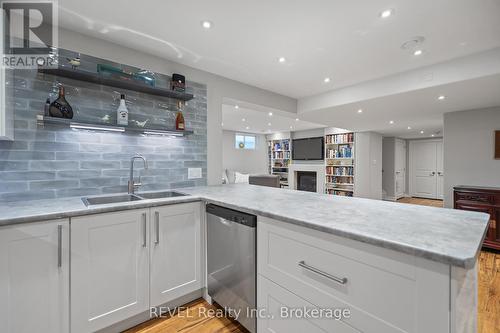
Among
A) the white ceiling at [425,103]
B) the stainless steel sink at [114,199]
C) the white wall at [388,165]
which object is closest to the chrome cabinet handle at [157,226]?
the stainless steel sink at [114,199]

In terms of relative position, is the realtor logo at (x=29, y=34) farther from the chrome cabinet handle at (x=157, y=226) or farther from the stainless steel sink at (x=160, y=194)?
the chrome cabinet handle at (x=157, y=226)

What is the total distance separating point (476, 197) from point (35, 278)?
17.0 feet

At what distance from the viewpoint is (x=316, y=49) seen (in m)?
2.26

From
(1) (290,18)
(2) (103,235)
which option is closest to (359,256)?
(2) (103,235)

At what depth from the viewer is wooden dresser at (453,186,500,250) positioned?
3217 millimetres

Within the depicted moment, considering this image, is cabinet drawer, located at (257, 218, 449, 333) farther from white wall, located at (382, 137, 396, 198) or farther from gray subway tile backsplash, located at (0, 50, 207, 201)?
white wall, located at (382, 137, 396, 198)

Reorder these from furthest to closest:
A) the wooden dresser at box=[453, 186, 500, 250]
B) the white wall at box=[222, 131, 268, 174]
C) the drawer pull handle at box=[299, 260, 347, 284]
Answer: the white wall at box=[222, 131, 268, 174], the wooden dresser at box=[453, 186, 500, 250], the drawer pull handle at box=[299, 260, 347, 284]

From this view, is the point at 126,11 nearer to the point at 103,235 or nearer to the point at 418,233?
the point at 103,235

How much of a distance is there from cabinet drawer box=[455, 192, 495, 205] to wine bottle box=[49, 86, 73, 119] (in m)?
5.21

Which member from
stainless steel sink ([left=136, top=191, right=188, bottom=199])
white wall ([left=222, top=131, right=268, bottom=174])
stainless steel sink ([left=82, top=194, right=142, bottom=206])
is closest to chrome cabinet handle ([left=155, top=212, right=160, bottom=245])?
stainless steel sink ([left=82, top=194, right=142, bottom=206])

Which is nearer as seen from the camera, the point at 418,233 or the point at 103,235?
the point at 418,233

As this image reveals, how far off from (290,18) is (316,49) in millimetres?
609

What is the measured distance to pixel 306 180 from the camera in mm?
8188

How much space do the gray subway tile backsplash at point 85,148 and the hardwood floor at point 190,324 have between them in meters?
1.19
